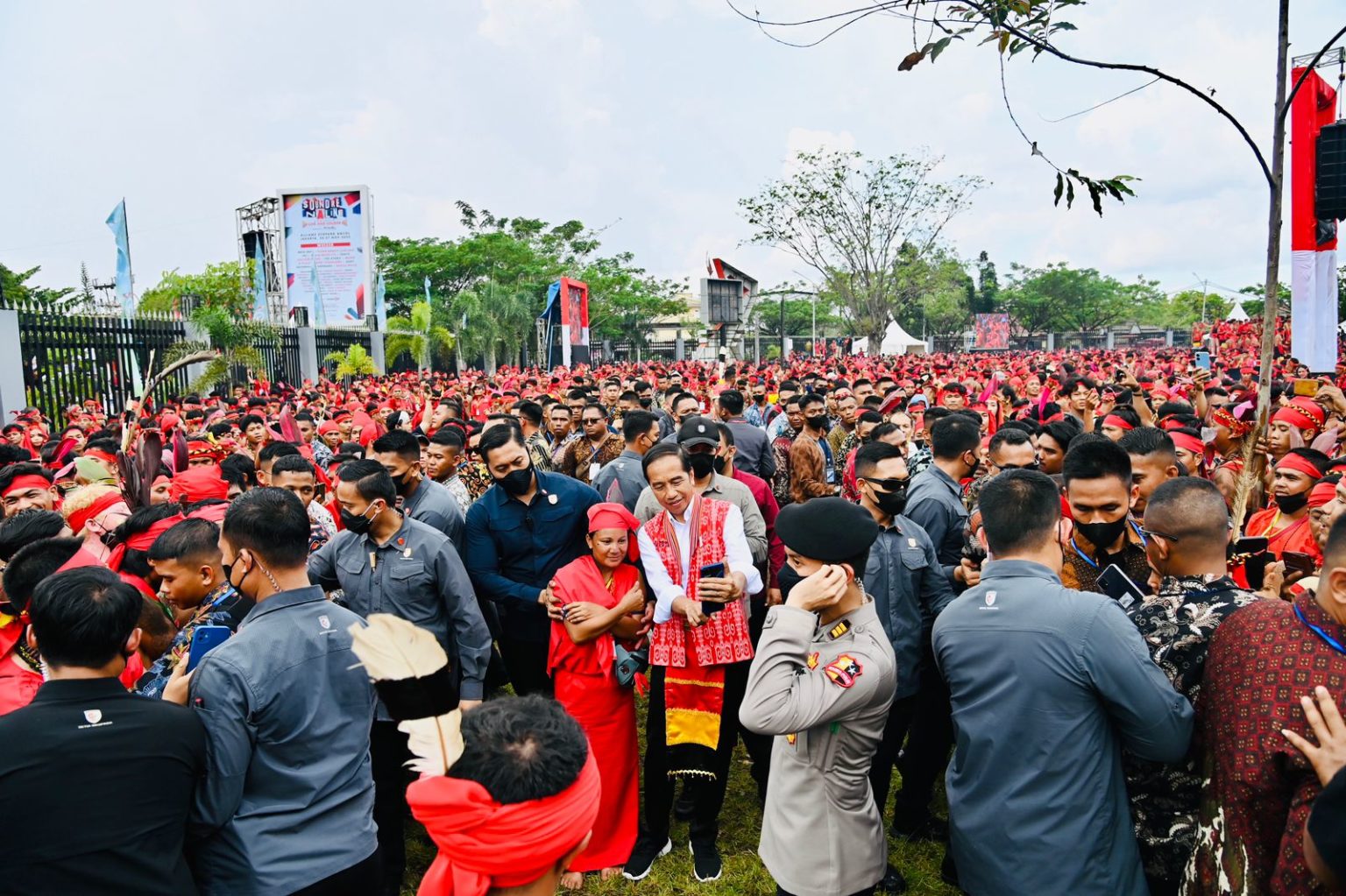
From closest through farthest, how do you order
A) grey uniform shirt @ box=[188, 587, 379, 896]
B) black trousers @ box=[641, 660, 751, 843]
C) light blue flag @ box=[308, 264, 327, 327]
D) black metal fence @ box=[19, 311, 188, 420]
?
1. grey uniform shirt @ box=[188, 587, 379, 896]
2. black trousers @ box=[641, 660, 751, 843]
3. black metal fence @ box=[19, 311, 188, 420]
4. light blue flag @ box=[308, 264, 327, 327]

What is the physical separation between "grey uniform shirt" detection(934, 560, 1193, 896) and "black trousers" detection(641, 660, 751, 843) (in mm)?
1557

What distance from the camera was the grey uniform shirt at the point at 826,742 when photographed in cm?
236

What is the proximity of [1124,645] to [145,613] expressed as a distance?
2.96m

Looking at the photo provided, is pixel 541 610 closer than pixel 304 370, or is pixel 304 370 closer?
pixel 541 610

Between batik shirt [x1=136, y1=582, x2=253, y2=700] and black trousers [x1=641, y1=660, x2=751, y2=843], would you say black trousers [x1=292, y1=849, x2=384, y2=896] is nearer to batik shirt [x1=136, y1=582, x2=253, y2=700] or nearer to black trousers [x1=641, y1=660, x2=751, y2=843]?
batik shirt [x1=136, y1=582, x2=253, y2=700]

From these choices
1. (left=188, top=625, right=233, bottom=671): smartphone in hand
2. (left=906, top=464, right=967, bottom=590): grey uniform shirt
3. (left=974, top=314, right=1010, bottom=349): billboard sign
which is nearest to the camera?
(left=188, top=625, right=233, bottom=671): smartphone in hand

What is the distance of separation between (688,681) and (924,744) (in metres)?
1.18

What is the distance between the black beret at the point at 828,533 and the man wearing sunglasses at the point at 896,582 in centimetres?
120

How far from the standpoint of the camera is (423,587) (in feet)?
12.1

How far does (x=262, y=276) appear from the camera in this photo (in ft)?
89.2

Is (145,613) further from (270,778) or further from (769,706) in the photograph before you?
(769,706)

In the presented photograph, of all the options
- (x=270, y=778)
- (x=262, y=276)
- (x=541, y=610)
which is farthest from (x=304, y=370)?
(x=270, y=778)

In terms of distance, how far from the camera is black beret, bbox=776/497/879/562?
8.13 feet

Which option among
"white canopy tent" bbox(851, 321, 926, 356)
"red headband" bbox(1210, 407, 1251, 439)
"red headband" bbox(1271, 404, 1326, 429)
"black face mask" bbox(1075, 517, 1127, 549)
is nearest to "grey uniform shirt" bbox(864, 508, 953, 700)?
"black face mask" bbox(1075, 517, 1127, 549)
